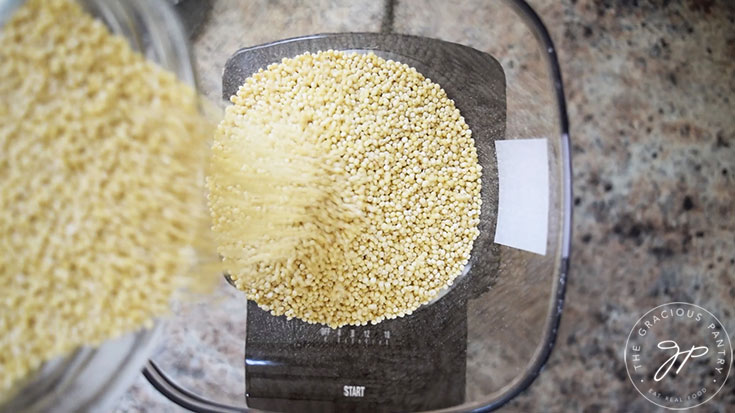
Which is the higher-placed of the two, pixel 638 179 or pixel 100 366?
pixel 638 179

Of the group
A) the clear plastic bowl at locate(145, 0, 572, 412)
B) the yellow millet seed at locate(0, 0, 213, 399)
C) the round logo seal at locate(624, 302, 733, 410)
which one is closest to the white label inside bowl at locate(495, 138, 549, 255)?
the clear plastic bowl at locate(145, 0, 572, 412)

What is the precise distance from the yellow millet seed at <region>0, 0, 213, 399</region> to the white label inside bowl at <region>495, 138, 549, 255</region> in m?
0.41

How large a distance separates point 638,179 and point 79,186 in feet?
2.26

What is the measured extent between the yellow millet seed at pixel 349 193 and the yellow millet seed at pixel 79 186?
22 centimetres

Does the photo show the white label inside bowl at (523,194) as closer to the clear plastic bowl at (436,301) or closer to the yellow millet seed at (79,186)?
the clear plastic bowl at (436,301)

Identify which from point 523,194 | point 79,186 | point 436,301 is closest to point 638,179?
point 523,194

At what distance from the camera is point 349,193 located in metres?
0.85

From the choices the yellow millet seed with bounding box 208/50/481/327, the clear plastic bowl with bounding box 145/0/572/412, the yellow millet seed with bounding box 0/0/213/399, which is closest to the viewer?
the yellow millet seed with bounding box 0/0/213/399

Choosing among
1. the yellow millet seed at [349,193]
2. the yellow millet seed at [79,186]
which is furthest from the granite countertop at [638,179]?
the yellow millet seed at [79,186]

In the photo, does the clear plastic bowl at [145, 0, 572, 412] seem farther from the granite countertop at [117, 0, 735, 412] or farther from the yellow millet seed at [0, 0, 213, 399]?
the yellow millet seed at [0, 0, 213, 399]

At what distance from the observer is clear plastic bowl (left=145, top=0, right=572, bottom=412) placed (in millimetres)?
735

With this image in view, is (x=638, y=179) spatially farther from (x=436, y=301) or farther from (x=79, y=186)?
(x=79, y=186)

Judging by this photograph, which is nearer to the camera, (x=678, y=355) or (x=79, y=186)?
(x=79, y=186)

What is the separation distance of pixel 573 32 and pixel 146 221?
0.61 meters
